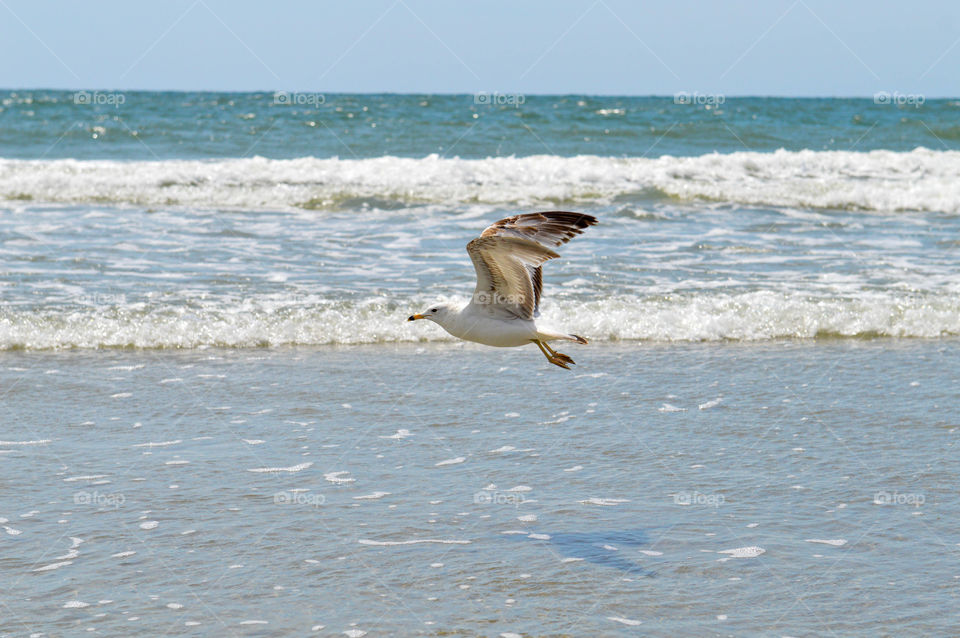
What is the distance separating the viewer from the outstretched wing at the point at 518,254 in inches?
195

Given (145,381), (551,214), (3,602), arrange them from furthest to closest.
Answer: (145,381) → (551,214) → (3,602)

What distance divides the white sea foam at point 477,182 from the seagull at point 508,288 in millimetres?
10626

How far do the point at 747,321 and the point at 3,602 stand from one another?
6.32 meters

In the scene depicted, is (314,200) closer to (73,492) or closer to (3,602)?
(73,492)

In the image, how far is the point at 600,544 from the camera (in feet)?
15.2

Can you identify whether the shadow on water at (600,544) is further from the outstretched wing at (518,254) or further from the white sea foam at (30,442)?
the white sea foam at (30,442)

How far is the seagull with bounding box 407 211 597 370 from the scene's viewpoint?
4.99 m

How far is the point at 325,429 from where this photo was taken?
20.5 feet

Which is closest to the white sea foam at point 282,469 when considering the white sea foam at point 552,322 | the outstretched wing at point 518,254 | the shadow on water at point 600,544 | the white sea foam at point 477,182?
the outstretched wing at point 518,254

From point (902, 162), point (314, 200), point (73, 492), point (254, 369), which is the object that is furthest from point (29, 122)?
point (73, 492)

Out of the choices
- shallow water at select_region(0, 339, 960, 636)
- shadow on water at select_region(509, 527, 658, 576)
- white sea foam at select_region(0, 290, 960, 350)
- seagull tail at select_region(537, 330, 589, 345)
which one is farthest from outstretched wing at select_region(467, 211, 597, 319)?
white sea foam at select_region(0, 290, 960, 350)

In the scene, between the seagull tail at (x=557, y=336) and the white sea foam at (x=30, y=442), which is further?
the white sea foam at (x=30, y=442)

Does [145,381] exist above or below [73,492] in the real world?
above

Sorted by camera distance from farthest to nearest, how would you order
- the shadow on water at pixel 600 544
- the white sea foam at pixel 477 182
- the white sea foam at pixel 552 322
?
the white sea foam at pixel 477 182 < the white sea foam at pixel 552 322 < the shadow on water at pixel 600 544
